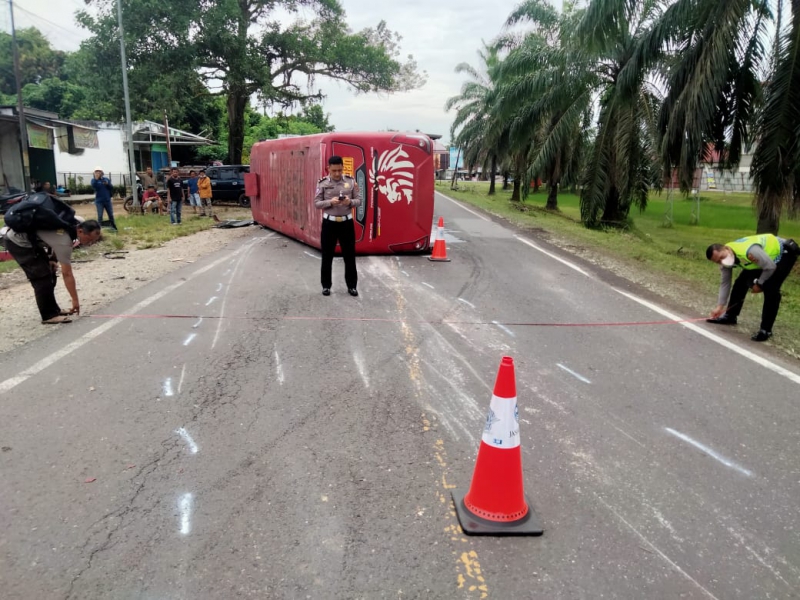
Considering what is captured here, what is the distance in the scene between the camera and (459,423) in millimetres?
4250

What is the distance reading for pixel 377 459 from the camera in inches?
146

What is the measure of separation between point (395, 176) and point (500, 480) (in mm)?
8957

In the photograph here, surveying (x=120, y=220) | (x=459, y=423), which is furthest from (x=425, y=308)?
(x=120, y=220)

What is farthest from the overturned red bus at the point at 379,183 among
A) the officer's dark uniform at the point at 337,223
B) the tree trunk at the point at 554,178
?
the tree trunk at the point at 554,178

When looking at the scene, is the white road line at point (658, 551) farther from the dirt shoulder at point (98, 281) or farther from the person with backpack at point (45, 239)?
the person with backpack at point (45, 239)

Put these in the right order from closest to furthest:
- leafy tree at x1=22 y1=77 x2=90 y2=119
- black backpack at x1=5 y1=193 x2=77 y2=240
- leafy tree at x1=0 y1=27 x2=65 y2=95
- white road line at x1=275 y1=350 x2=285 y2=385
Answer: white road line at x1=275 y1=350 x2=285 y2=385
black backpack at x1=5 y1=193 x2=77 y2=240
leafy tree at x1=22 y1=77 x2=90 y2=119
leafy tree at x1=0 y1=27 x2=65 y2=95

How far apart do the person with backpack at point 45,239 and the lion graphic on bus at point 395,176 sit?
5766mm

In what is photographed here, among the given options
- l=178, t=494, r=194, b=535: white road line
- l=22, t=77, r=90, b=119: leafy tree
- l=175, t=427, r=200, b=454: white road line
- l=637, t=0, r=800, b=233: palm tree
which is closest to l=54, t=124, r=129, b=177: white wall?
l=22, t=77, r=90, b=119: leafy tree

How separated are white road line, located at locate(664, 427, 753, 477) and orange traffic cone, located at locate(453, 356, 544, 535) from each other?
4.79 ft

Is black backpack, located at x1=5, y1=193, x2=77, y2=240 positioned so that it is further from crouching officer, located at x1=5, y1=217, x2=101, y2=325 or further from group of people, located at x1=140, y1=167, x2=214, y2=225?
group of people, located at x1=140, y1=167, x2=214, y2=225

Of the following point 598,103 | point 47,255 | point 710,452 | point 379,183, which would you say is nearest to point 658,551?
point 710,452

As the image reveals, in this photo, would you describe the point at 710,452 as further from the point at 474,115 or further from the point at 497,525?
the point at 474,115

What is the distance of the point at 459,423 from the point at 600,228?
16.8 meters

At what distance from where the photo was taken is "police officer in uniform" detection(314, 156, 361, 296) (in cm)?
790
